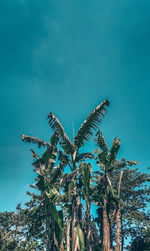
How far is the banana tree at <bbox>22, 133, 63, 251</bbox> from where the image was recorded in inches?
387

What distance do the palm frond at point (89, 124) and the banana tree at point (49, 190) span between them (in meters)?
1.23

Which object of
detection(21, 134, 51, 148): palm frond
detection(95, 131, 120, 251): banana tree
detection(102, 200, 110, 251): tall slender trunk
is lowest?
detection(102, 200, 110, 251): tall slender trunk

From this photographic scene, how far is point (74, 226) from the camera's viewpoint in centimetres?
957

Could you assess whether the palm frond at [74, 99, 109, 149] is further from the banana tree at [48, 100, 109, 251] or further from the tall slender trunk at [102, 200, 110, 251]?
the tall slender trunk at [102, 200, 110, 251]

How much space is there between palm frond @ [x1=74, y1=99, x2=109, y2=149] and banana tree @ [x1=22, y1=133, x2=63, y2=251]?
123 centimetres

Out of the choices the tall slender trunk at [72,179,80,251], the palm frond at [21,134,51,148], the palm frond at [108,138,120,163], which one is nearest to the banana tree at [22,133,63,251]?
the palm frond at [21,134,51,148]

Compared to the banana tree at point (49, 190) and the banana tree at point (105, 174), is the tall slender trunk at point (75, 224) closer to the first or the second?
the banana tree at point (49, 190)

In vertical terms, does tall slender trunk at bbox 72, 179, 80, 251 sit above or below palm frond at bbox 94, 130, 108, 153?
below

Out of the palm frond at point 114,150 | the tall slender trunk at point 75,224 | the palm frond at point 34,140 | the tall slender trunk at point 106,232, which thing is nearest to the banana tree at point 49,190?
the palm frond at point 34,140

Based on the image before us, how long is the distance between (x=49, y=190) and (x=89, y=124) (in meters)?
3.95

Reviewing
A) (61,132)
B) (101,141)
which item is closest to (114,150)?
(101,141)

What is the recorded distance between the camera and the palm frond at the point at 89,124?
35.8 ft

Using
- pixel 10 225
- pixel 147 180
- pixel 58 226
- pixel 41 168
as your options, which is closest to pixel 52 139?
pixel 41 168

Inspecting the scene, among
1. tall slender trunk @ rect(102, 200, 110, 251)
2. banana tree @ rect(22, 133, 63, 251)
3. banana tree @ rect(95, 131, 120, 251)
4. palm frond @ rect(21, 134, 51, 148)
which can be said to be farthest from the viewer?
palm frond @ rect(21, 134, 51, 148)
